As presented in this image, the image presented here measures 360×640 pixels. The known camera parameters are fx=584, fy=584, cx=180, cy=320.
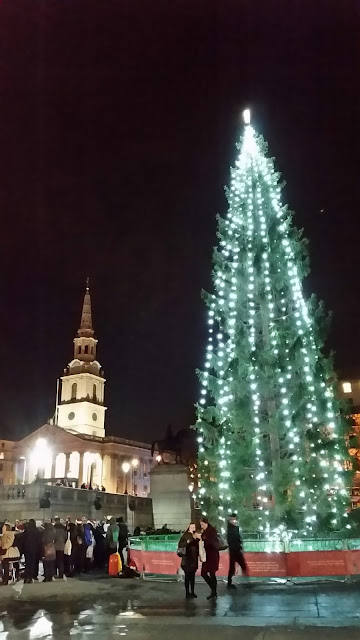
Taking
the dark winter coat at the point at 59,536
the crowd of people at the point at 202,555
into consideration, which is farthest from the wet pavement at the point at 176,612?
the dark winter coat at the point at 59,536

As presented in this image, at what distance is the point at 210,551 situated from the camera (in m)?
13.5

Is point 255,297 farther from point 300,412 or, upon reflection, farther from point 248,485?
point 248,485

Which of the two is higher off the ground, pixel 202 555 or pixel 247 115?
pixel 247 115

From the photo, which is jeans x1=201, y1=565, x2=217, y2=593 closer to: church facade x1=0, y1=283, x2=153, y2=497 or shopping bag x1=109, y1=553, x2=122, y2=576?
shopping bag x1=109, y1=553, x2=122, y2=576

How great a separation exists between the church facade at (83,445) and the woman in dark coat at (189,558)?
3492 inches

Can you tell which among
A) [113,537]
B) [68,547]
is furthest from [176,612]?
[113,537]

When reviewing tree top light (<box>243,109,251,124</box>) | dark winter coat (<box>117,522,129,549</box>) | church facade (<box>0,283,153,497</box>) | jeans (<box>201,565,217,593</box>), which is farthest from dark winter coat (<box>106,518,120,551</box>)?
church facade (<box>0,283,153,497</box>)

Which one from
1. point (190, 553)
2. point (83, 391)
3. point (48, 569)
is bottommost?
point (48, 569)

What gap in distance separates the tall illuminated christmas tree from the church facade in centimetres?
8105

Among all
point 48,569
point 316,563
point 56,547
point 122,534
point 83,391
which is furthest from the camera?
point 83,391

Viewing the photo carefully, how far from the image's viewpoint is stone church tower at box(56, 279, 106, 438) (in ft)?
378

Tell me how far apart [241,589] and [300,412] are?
8.07 m

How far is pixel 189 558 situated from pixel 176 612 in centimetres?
215

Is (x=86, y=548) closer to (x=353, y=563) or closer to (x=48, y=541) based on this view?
(x=48, y=541)
